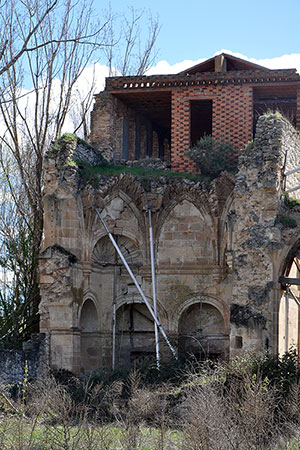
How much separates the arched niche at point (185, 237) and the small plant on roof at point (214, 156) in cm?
100

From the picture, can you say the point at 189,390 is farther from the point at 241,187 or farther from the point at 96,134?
the point at 96,134

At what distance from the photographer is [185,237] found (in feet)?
80.5

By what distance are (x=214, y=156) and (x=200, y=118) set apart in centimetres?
384

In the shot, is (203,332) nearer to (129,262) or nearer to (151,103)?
(129,262)

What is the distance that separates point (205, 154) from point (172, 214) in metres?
1.74

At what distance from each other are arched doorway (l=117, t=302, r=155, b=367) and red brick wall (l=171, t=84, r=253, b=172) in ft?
12.8

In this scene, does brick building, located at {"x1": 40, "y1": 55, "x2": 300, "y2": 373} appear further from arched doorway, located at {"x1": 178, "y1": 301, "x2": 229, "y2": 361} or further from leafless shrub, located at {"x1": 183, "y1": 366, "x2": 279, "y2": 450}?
leafless shrub, located at {"x1": 183, "y1": 366, "x2": 279, "y2": 450}

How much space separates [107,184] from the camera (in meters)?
24.5

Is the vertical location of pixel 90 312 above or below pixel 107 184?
below

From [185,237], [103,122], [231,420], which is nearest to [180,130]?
[103,122]

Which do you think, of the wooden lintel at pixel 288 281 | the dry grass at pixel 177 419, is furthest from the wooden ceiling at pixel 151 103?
the dry grass at pixel 177 419

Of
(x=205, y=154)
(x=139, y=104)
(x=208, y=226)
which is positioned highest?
(x=139, y=104)

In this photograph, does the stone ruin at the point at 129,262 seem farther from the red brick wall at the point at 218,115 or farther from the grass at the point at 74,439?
the grass at the point at 74,439

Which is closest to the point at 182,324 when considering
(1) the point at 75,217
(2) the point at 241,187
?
(1) the point at 75,217
